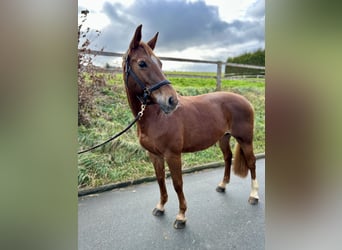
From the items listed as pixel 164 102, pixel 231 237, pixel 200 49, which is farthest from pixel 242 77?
pixel 231 237

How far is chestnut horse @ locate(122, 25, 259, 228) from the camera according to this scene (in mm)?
852

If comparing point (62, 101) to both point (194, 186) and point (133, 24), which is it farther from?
point (194, 186)

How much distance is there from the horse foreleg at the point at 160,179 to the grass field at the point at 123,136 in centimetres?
5

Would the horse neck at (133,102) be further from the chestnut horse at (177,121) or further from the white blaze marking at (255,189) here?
the white blaze marking at (255,189)

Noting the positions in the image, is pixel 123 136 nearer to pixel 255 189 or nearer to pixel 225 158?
pixel 225 158

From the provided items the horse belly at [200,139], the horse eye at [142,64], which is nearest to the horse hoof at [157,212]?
the horse belly at [200,139]

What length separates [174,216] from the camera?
99cm

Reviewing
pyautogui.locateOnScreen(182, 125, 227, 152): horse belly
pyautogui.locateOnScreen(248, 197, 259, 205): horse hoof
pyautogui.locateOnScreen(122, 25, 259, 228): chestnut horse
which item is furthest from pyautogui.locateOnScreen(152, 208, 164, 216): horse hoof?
pyautogui.locateOnScreen(248, 197, 259, 205): horse hoof

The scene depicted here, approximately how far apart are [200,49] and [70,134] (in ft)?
2.40

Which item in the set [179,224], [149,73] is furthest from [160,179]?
[149,73]

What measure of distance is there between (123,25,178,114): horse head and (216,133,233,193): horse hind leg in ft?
1.43

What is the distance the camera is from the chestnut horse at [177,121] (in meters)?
0.85

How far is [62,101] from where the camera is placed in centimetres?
35

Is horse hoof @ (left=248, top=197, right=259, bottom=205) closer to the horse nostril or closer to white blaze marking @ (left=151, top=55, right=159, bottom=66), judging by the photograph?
the horse nostril
